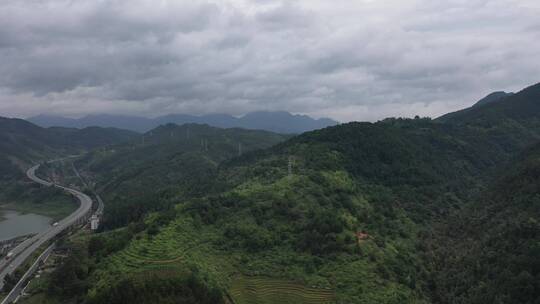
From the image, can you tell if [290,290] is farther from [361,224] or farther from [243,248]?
[361,224]

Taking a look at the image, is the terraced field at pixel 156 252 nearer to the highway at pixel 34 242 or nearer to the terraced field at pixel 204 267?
the terraced field at pixel 204 267

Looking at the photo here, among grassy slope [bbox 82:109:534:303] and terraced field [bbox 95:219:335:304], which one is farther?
grassy slope [bbox 82:109:534:303]

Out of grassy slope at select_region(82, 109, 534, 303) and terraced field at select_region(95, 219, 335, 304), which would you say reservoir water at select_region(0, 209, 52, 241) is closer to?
grassy slope at select_region(82, 109, 534, 303)

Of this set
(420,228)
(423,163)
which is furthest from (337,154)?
(420,228)

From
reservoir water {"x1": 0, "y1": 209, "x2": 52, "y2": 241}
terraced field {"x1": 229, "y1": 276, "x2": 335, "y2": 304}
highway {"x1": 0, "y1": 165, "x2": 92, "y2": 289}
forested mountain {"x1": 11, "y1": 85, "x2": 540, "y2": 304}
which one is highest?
forested mountain {"x1": 11, "y1": 85, "x2": 540, "y2": 304}

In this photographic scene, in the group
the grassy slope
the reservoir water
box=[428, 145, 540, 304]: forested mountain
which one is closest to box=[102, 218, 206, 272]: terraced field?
the grassy slope

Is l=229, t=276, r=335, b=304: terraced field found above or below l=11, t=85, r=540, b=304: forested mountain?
below
